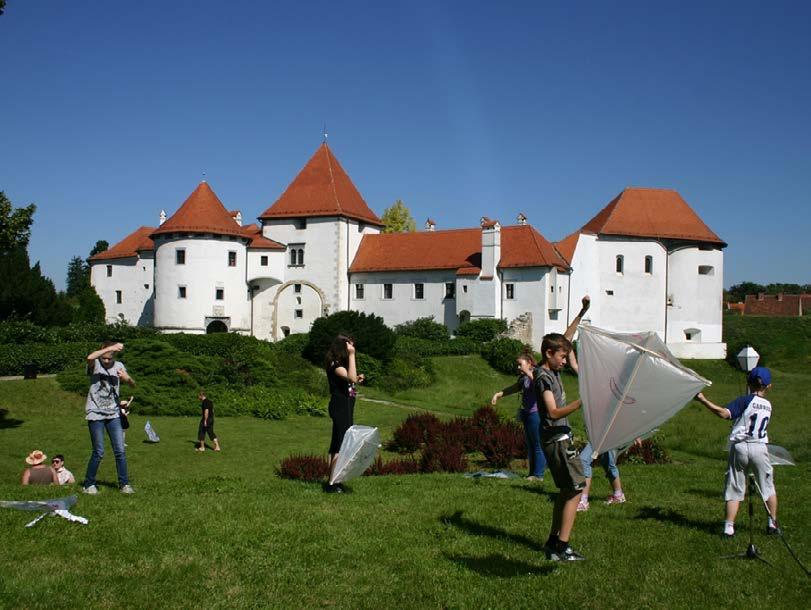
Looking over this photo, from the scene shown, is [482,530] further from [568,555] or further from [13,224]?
[13,224]

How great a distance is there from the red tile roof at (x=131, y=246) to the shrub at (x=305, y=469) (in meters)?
45.7

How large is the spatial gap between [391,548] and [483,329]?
127ft

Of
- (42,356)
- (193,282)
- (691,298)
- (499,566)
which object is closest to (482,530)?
(499,566)

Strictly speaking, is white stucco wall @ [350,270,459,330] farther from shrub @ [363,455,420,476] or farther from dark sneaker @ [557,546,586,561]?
dark sneaker @ [557,546,586,561]

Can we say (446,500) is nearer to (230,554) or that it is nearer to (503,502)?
(503,502)

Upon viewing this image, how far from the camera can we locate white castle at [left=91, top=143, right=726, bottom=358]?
154ft

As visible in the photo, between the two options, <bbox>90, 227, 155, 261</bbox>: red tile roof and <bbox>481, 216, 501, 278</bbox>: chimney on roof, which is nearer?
<bbox>481, 216, 501, 278</bbox>: chimney on roof

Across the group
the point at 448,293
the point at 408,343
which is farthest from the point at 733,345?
the point at 408,343

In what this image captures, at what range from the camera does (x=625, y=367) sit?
693cm

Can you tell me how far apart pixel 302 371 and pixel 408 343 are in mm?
11525

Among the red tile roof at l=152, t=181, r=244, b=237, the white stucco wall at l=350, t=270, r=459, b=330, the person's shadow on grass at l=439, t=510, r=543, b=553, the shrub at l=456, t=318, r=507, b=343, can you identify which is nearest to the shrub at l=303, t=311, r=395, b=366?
the shrub at l=456, t=318, r=507, b=343

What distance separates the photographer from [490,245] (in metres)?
46.9

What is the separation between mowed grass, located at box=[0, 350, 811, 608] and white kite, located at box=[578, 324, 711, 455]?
115cm

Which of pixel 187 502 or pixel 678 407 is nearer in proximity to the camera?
→ pixel 678 407
